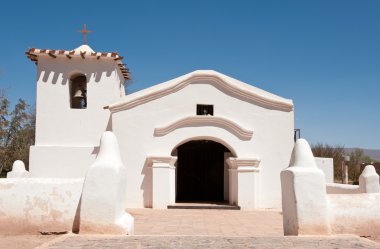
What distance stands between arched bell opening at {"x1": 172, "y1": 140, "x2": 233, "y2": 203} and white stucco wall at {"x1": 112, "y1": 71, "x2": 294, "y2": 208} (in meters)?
2.52

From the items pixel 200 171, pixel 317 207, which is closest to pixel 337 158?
pixel 200 171

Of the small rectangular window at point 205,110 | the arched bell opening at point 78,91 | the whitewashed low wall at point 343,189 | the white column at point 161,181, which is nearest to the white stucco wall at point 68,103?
the arched bell opening at point 78,91

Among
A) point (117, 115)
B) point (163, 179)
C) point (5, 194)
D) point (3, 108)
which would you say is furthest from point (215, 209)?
point (3, 108)

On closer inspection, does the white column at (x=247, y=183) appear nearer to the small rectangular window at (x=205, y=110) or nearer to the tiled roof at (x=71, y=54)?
the small rectangular window at (x=205, y=110)

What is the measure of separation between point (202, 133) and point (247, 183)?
2.30 m

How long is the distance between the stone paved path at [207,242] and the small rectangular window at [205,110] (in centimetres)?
932

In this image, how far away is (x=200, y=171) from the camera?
1886 centimetres

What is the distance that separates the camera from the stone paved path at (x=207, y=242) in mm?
6551

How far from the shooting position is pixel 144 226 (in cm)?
1092

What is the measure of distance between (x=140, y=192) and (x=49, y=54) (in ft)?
20.9

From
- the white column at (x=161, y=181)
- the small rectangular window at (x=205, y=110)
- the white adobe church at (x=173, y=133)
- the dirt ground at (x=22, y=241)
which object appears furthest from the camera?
the small rectangular window at (x=205, y=110)

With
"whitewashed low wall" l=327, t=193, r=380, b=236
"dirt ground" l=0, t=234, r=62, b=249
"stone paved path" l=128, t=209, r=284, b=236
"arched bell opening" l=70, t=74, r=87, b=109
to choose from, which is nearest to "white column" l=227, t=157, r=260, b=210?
"stone paved path" l=128, t=209, r=284, b=236

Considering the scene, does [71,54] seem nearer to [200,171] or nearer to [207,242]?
[200,171]

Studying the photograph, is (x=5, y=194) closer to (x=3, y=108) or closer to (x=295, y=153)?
(x=295, y=153)
